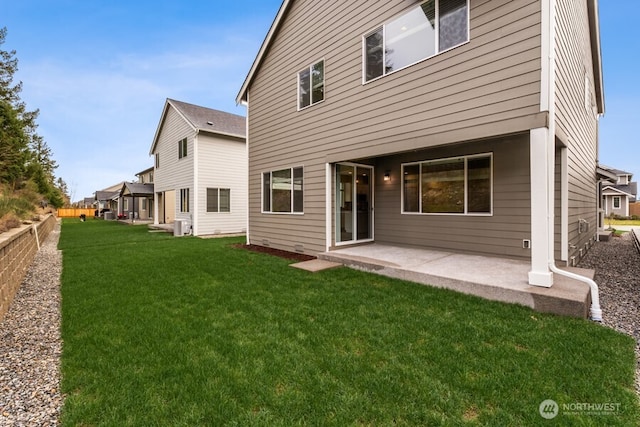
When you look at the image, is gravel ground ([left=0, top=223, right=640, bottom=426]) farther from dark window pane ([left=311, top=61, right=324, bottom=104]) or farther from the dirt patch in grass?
dark window pane ([left=311, top=61, right=324, bottom=104])

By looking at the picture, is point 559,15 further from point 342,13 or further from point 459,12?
point 342,13

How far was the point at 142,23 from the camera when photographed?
17375 millimetres

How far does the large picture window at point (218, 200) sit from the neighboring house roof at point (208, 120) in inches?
112

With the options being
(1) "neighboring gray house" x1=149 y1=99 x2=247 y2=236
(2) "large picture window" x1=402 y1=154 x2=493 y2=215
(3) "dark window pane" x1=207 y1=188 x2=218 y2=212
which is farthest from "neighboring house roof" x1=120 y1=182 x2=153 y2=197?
(2) "large picture window" x1=402 y1=154 x2=493 y2=215

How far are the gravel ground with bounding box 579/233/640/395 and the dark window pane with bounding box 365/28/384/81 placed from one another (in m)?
5.54

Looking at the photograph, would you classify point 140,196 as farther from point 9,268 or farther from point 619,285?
point 619,285

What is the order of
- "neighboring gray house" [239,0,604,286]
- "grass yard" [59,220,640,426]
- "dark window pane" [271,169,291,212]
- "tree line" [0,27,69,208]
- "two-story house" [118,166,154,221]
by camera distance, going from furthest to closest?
"two-story house" [118,166,154,221], "tree line" [0,27,69,208], "dark window pane" [271,169,291,212], "neighboring gray house" [239,0,604,286], "grass yard" [59,220,640,426]

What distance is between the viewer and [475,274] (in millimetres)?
4793

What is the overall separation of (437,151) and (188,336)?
6225 millimetres

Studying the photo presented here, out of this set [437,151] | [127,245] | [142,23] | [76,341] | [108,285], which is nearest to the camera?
[76,341]

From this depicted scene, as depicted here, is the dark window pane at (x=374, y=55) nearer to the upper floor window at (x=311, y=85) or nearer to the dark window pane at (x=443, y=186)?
the upper floor window at (x=311, y=85)

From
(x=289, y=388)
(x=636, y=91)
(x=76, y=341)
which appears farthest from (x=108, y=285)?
(x=636, y=91)

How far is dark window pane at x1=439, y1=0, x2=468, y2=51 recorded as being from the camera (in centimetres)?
506

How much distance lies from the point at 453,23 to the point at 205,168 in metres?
12.1
